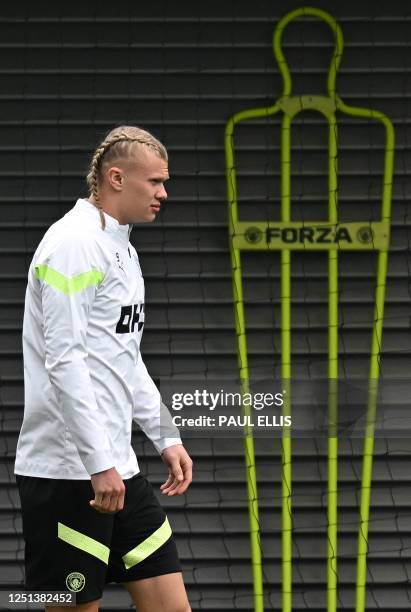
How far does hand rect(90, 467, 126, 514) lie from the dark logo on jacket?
0.44 m

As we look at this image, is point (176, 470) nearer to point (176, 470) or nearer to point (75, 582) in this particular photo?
point (176, 470)

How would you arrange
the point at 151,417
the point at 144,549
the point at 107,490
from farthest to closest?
the point at 151,417, the point at 144,549, the point at 107,490

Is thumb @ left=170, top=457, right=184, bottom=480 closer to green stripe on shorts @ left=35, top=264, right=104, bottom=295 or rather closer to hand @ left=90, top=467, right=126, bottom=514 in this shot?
hand @ left=90, top=467, right=126, bottom=514

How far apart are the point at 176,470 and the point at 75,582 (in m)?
0.47

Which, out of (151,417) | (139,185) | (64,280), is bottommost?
(151,417)

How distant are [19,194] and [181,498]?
4.61 feet

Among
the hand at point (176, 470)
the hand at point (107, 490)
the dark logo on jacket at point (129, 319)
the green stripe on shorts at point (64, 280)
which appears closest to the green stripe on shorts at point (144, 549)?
the hand at point (176, 470)

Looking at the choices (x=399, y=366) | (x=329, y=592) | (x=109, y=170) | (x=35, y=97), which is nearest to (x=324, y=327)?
(x=399, y=366)

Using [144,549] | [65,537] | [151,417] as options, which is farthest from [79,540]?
[151,417]

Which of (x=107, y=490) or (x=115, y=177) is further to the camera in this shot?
(x=115, y=177)

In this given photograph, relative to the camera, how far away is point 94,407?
351 centimetres

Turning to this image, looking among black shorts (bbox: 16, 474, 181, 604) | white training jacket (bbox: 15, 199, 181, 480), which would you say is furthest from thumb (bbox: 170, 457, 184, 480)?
black shorts (bbox: 16, 474, 181, 604)

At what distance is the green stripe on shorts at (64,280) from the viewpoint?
139 inches

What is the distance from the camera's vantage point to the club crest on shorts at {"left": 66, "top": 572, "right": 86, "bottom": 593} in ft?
12.0
